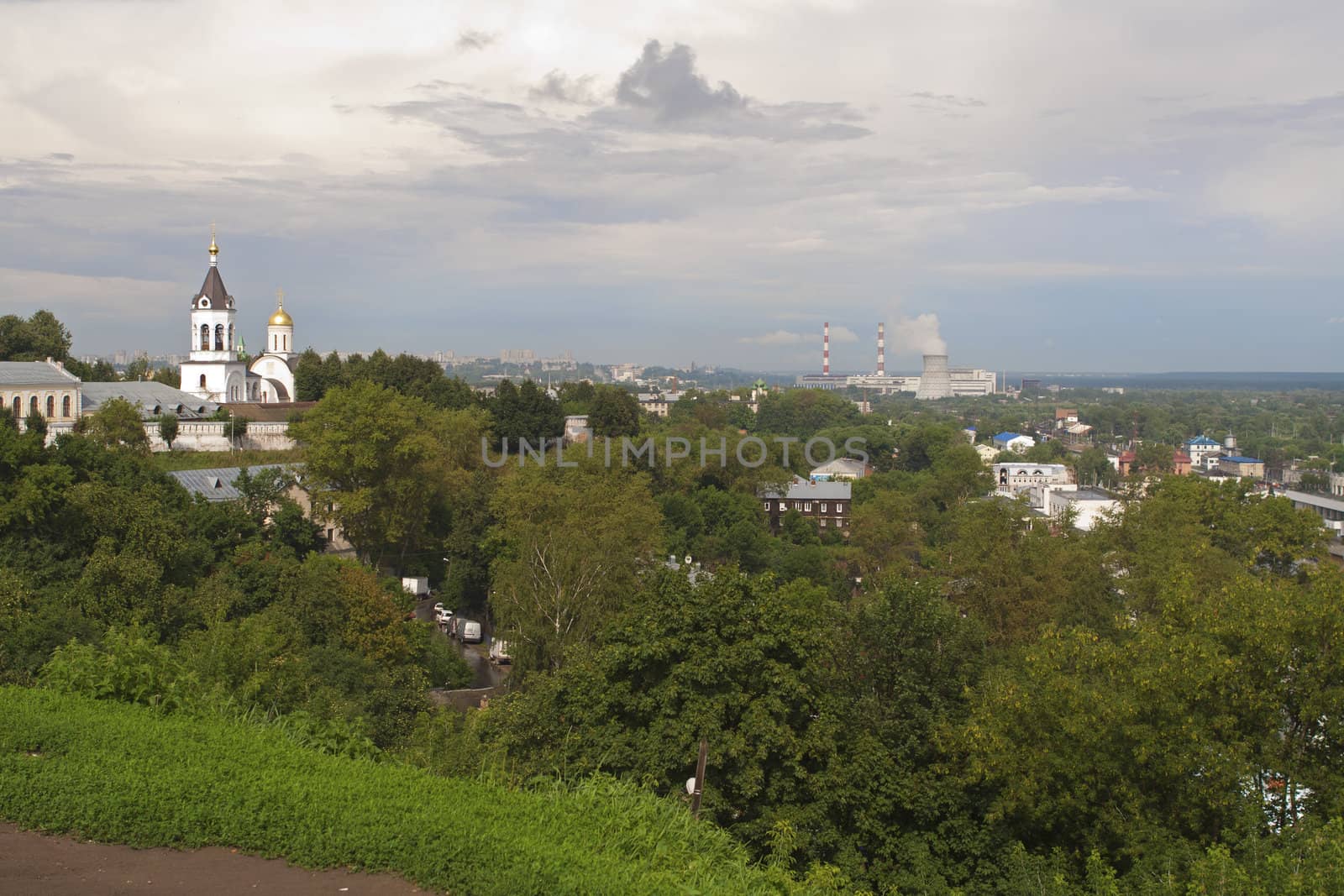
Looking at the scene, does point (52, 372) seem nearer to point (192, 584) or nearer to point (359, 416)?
point (359, 416)

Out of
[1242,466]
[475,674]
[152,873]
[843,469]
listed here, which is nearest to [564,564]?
[475,674]

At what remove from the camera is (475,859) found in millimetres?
6824

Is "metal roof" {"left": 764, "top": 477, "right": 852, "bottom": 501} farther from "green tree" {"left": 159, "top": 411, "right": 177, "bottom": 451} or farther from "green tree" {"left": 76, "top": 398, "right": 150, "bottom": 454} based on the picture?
"green tree" {"left": 76, "top": 398, "right": 150, "bottom": 454}

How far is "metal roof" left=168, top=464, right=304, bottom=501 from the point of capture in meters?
29.6

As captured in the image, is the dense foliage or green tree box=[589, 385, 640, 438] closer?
the dense foliage

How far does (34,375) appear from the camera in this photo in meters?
37.5

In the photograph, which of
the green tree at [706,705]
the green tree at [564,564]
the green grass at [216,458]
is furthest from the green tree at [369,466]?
the green tree at [706,705]

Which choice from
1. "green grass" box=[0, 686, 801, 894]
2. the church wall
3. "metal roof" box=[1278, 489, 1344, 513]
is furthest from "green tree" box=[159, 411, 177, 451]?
"metal roof" box=[1278, 489, 1344, 513]

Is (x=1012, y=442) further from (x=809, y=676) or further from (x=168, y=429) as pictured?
(x=809, y=676)

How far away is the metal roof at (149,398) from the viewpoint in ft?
130

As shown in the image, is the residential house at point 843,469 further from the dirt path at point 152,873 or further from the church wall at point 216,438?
the dirt path at point 152,873

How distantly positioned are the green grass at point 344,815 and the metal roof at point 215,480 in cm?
2143

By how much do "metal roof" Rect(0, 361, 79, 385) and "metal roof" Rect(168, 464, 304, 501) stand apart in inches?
372

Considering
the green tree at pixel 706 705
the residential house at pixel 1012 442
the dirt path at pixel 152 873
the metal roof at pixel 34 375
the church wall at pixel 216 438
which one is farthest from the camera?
the residential house at pixel 1012 442
